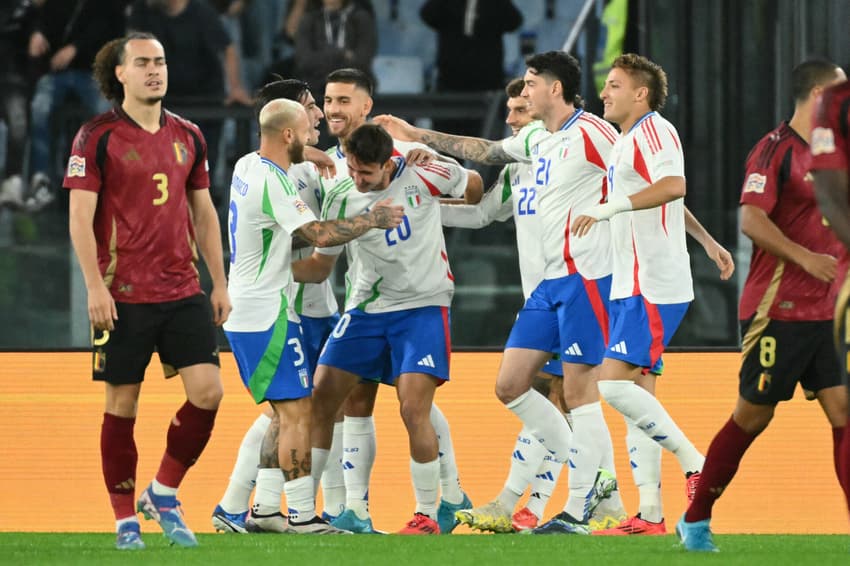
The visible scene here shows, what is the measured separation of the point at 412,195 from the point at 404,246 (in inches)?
9.1

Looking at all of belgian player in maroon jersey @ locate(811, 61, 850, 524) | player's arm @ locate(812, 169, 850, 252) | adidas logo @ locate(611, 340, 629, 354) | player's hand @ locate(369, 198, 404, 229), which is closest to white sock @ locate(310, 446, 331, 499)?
player's hand @ locate(369, 198, 404, 229)

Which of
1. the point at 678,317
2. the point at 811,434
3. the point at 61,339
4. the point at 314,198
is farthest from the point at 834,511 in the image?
the point at 61,339

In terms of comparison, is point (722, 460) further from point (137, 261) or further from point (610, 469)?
point (137, 261)

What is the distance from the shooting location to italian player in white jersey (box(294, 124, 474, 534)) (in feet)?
23.0

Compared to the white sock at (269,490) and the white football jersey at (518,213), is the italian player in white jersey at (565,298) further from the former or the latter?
the white sock at (269,490)

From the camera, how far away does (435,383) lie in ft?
23.0

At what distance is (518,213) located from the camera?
7.45m

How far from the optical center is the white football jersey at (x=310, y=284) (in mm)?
7359

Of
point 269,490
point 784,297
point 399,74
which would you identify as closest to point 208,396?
point 269,490

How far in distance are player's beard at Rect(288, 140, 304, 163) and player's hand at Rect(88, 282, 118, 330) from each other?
50.2 inches

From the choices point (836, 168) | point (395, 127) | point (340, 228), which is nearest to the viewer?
point (836, 168)

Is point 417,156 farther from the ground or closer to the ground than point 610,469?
farther from the ground

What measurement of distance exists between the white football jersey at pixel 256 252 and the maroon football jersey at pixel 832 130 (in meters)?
2.73

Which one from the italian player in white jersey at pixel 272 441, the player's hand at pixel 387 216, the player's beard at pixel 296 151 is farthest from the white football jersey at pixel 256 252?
the player's hand at pixel 387 216
